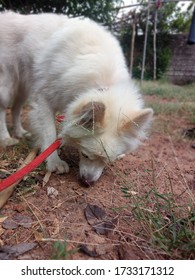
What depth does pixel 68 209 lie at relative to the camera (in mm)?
2252

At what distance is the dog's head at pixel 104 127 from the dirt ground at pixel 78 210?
26cm

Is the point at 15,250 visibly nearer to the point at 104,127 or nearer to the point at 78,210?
the point at 78,210

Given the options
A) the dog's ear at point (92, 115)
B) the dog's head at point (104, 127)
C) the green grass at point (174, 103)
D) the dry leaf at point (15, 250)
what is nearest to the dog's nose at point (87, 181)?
the dog's head at point (104, 127)

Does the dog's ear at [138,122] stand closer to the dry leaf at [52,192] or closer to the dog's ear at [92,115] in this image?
Result: the dog's ear at [92,115]

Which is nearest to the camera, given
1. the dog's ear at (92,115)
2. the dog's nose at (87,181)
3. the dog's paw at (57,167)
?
the dog's ear at (92,115)

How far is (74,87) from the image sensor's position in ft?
9.23

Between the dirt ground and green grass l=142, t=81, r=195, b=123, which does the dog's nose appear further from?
green grass l=142, t=81, r=195, b=123

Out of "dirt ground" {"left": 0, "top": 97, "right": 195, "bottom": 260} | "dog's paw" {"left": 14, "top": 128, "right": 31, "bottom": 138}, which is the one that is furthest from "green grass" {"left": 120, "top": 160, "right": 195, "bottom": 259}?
"dog's paw" {"left": 14, "top": 128, "right": 31, "bottom": 138}

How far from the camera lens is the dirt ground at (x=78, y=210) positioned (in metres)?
1.74

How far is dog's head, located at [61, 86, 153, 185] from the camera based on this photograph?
2.30 meters

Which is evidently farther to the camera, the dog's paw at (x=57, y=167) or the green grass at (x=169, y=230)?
the dog's paw at (x=57, y=167)

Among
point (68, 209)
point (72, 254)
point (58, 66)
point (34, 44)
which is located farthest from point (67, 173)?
point (34, 44)
